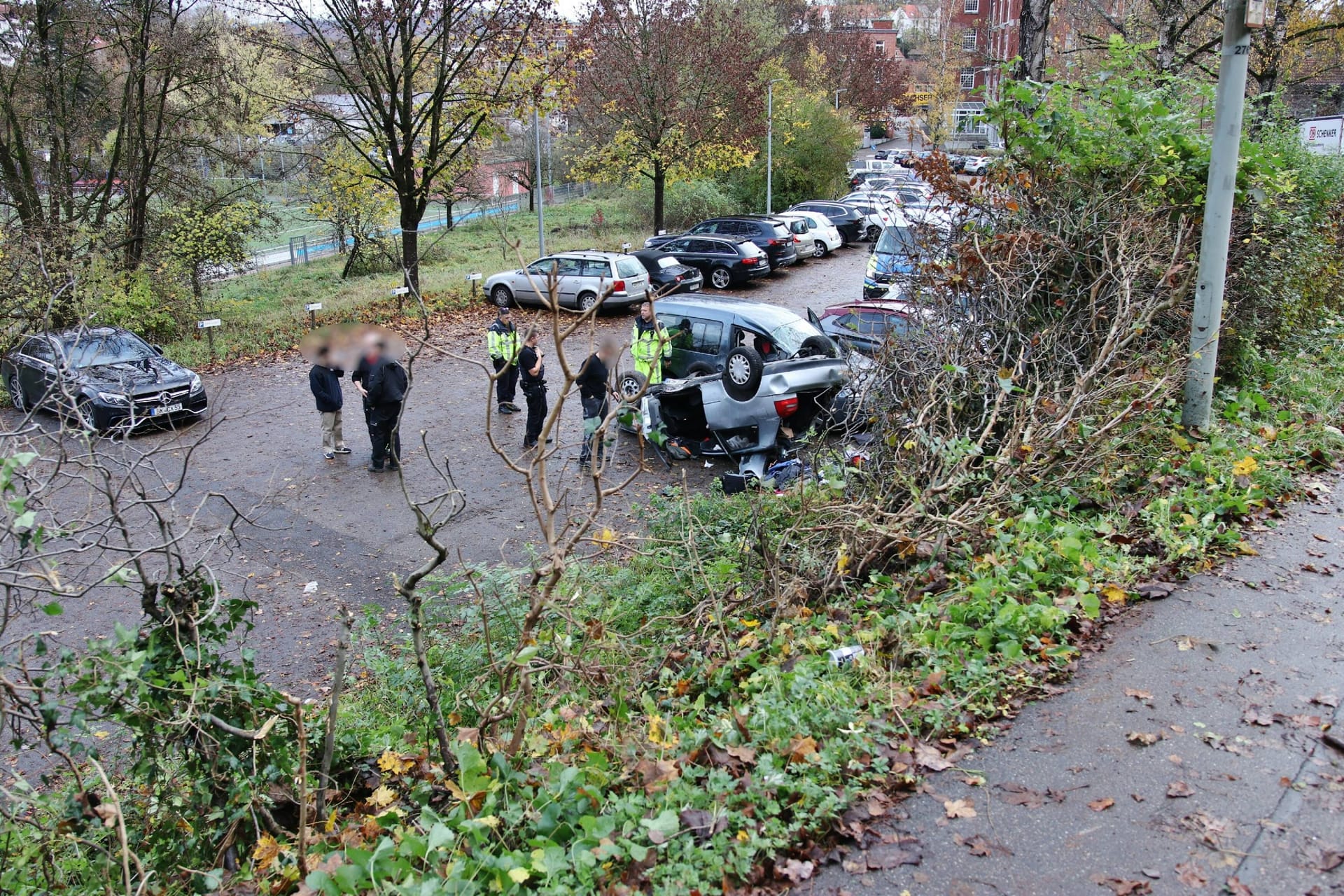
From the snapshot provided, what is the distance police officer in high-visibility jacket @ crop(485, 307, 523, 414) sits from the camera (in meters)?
13.6

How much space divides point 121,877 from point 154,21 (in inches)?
882

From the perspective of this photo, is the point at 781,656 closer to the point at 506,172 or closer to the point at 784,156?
the point at 784,156

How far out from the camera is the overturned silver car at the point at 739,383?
10.8 m

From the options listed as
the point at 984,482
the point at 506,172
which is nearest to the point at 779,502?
the point at 984,482

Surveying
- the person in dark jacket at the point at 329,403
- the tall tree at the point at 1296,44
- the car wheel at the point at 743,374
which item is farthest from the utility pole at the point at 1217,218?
the person in dark jacket at the point at 329,403

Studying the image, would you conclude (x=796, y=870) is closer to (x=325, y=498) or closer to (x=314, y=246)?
(x=325, y=498)

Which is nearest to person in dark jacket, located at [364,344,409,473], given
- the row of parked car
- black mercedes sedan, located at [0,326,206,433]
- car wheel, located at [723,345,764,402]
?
black mercedes sedan, located at [0,326,206,433]

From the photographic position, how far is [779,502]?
7383 mm

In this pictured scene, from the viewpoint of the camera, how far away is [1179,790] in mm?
4047

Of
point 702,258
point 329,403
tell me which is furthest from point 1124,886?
point 702,258

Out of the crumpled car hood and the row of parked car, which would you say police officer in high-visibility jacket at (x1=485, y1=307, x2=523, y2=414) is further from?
the crumpled car hood

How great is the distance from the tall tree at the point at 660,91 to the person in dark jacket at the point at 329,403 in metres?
19.1

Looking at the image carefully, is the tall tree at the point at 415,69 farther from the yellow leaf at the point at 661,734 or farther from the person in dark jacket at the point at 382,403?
the yellow leaf at the point at 661,734

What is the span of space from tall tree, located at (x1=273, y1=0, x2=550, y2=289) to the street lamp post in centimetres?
1167
